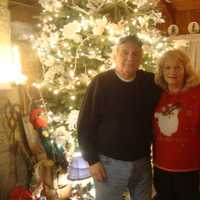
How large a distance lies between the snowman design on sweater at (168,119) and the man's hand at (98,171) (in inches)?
15.2

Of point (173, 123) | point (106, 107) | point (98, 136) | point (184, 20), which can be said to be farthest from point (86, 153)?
point (184, 20)

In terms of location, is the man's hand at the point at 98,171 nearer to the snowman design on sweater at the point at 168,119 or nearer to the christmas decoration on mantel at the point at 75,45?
the snowman design on sweater at the point at 168,119

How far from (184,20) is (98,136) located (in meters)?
4.26

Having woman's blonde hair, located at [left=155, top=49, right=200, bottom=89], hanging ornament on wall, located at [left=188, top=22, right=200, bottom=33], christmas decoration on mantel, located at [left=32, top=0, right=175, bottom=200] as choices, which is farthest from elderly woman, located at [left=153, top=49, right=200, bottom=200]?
hanging ornament on wall, located at [left=188, top=22, right=200, bottom=33]

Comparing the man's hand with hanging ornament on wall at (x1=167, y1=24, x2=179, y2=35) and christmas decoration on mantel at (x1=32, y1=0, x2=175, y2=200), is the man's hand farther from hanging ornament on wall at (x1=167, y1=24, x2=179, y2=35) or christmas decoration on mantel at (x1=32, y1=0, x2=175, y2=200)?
hanging ornament on wall at (x1=167, y1=24, x2=179, y2=35)

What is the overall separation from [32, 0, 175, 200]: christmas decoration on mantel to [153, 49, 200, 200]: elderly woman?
0.82m

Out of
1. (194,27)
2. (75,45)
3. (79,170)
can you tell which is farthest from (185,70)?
(194,27)

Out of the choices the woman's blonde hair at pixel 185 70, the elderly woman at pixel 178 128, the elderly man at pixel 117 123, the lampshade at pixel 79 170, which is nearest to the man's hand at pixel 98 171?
the elderly man at pixel 117 123

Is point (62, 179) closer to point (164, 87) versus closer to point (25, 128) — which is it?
point (25, 128)

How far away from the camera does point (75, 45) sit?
2600mm

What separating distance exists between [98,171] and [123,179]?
147mm

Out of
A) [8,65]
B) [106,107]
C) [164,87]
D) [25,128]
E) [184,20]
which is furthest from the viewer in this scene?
[184,20]

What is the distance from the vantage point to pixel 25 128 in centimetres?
304

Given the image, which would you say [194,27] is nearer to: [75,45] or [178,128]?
[75,45]
